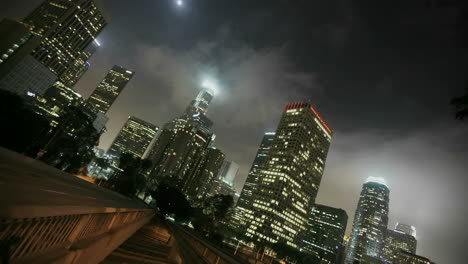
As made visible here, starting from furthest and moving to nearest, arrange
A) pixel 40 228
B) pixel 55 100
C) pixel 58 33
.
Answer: pixel 58 33 < pixel 55 100 < pixel 40 228

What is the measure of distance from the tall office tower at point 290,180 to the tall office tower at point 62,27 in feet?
568

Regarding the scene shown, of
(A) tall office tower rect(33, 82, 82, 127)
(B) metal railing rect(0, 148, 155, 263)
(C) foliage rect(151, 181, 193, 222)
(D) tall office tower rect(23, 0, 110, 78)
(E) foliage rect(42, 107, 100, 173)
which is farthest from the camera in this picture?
(D) tall office tower rect(23, 0, 110, 78)

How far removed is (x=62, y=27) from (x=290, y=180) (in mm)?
200628

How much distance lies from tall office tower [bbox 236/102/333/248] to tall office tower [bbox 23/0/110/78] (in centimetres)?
17315

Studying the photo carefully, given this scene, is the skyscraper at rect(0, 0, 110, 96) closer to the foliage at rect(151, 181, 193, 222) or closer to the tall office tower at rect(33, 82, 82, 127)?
the tall office tower at rect(33, 82, 82, 127)

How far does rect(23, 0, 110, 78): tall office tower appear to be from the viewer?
15600 cm

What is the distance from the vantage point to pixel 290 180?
145 meters

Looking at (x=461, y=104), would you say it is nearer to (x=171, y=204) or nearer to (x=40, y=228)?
(x=40, y=228)

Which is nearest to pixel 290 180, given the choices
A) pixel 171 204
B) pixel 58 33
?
pixel 171 204

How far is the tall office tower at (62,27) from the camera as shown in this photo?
512 feet

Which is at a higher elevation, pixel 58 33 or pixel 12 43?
pixel 58 33

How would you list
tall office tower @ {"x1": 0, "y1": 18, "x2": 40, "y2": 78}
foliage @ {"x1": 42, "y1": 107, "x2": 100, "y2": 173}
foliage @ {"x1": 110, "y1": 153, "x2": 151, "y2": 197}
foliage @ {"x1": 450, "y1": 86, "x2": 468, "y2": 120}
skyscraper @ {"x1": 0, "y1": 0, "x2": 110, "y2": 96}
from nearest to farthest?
foliage @ {"x1": 450, "y1": 86, "x2": 468, "y2": 120} → foliage @ {"x1": 42, "y1": 107, "x2": 100, "y2": 173} → foliage @ {"x1": 110, "y1": 153, "x2": 151, "y2": 197} → tall office tower @ {"x1": 0, "y1": 18, "x2": 40, "y2": 78} → skyscraper @ {"x1": 0, "y1": 0, "x2": 110, "y2": 96}

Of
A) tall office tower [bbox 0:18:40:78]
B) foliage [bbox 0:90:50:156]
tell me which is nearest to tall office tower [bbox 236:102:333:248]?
foliage [bbox 0:90:50:156]

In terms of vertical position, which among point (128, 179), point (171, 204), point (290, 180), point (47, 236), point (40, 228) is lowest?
point (171, 204)
